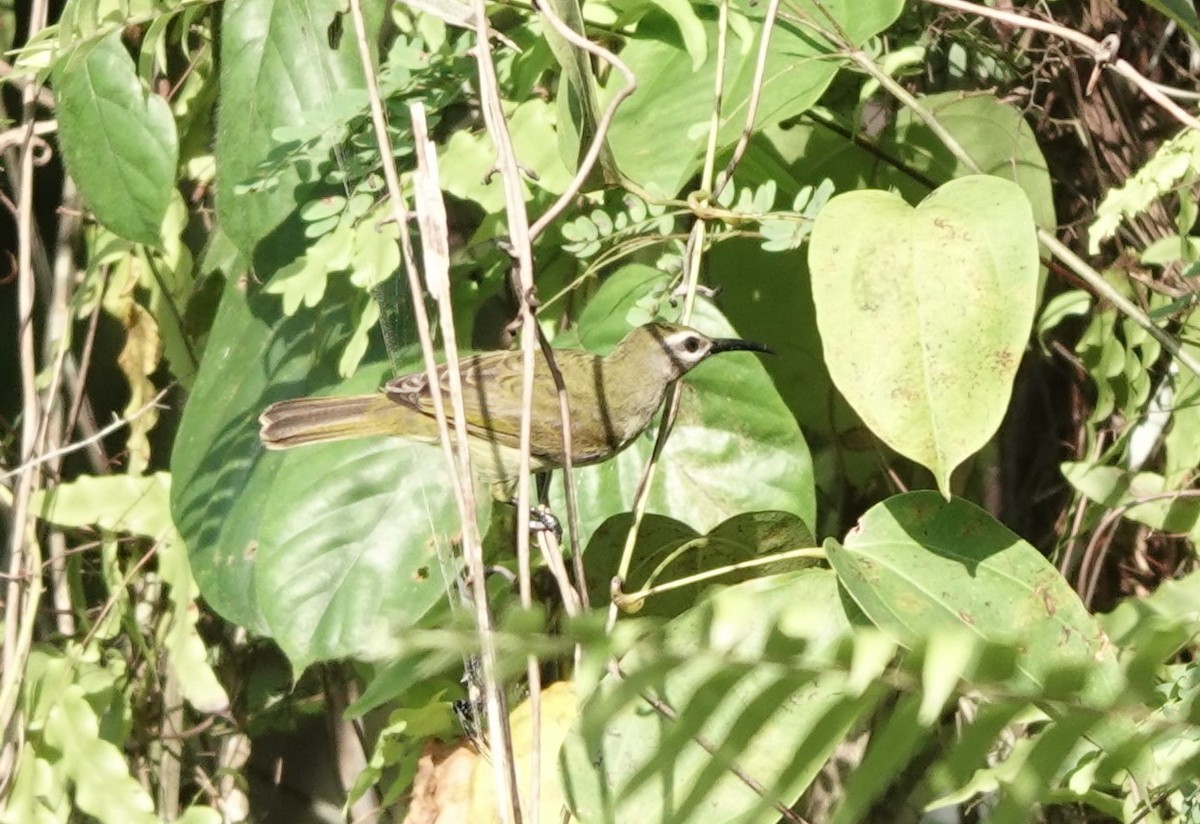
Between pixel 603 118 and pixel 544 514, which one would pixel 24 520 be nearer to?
pixel 544 514

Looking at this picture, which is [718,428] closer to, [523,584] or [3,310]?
[523,584]

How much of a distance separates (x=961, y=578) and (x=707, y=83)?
70cm

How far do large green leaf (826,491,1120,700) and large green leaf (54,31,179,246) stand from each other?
0.98m

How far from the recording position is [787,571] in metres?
1.65

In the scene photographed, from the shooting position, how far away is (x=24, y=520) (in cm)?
226

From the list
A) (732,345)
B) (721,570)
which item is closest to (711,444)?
(732,345)

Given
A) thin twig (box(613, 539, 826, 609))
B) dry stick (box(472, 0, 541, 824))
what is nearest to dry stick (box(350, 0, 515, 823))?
dry stick (box(472, 0, 541, 824))

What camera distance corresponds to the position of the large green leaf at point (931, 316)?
1.30m

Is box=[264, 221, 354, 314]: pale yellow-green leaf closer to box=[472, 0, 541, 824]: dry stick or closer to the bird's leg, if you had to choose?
the bird's leg

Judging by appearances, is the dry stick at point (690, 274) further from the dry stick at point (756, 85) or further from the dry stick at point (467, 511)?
the dry stick at point (467, 511)

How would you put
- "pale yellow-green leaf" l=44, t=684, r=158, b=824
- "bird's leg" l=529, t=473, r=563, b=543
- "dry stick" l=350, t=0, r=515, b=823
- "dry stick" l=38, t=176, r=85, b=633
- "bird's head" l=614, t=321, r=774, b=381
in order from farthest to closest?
"dry stick" l=38, t=176, r=85, b=633 → "pale yellow-green leaf" l=44, t=684, r=158, b=824 → "bird's head" l=614, t=321, r=774, b=381 → "bird's leg" l=529, t=473, r=563, b=543 → "dry stick" l=350, t=0, r=515, b=823

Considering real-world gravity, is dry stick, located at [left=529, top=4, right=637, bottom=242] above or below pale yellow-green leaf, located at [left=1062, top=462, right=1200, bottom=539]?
above

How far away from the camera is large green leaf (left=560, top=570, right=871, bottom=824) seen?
2.66 feet

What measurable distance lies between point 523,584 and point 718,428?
0.75 m
